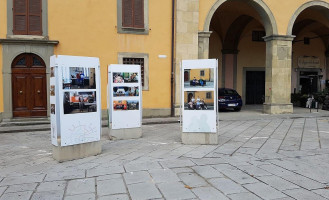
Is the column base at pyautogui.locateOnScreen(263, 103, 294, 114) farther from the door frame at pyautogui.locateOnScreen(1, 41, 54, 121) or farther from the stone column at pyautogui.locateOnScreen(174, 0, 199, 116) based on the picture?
the door frame at pyautogui.locateOnScreen(1, 41, 54, 121)

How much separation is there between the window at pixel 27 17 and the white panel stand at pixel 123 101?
16.6 ft

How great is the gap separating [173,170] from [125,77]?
3.65m

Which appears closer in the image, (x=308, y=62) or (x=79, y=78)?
(x=79, y=78)

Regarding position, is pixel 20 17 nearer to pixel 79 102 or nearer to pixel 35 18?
pixel 35 18

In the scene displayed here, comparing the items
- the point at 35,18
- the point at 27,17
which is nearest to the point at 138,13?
the point at 35,18

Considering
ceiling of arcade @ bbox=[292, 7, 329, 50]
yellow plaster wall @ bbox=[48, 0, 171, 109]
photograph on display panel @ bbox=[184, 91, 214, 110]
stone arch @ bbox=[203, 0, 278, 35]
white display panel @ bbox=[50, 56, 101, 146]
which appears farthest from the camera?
ceiling of arcade @ bbox=[292, 7, 329, 50]

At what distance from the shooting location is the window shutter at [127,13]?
39.2 ft

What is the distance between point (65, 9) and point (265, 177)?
9796 millimetres

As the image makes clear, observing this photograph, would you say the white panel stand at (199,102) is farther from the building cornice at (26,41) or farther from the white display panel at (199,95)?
the building cornice at (26,41)

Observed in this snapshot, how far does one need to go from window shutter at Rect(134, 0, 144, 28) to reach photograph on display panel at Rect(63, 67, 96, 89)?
677cm

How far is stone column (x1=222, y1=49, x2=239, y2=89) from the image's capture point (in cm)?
1961

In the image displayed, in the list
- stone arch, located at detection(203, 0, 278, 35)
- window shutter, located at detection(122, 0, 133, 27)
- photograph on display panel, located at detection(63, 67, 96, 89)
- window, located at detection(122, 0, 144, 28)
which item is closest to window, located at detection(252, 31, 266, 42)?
stone arch, located at detection(203, 0, 278, 35)

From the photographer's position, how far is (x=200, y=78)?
22.7ft

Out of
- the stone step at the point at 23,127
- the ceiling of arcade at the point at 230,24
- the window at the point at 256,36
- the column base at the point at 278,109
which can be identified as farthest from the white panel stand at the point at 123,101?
the window at the point at 256,36
